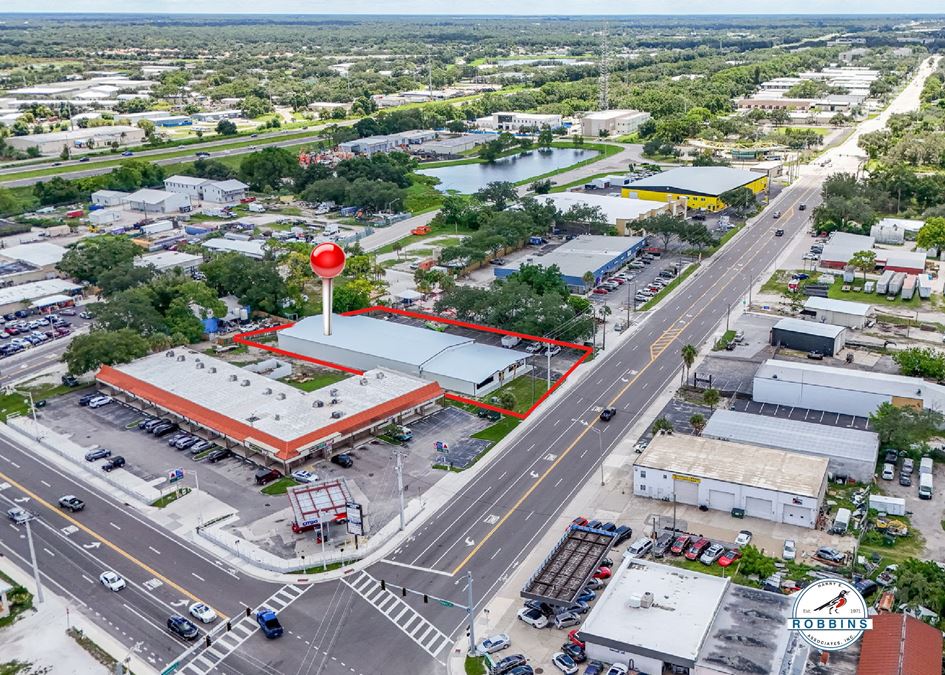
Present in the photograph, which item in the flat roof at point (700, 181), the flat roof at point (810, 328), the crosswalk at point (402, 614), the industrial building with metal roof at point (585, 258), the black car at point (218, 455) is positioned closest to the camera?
the crosswalk at point (402, 614)

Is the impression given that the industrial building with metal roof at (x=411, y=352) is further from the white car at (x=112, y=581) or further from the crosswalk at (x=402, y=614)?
the white car at (x=112, y=581)

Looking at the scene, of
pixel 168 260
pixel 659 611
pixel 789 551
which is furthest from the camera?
pixel 168 260

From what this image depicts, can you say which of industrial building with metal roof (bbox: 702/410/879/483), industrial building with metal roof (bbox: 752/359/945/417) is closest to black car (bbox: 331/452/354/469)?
industrial building with metal roof (bbox: 702/410/879/483)

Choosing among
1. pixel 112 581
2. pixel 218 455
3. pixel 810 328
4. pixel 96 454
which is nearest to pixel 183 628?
pixel 112 581

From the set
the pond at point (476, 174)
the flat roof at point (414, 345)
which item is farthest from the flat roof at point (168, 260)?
the pond at point (476, 174)

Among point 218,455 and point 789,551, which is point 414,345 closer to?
point 218,455

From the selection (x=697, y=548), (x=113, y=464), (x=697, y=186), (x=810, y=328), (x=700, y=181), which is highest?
(x=700, y=181)
